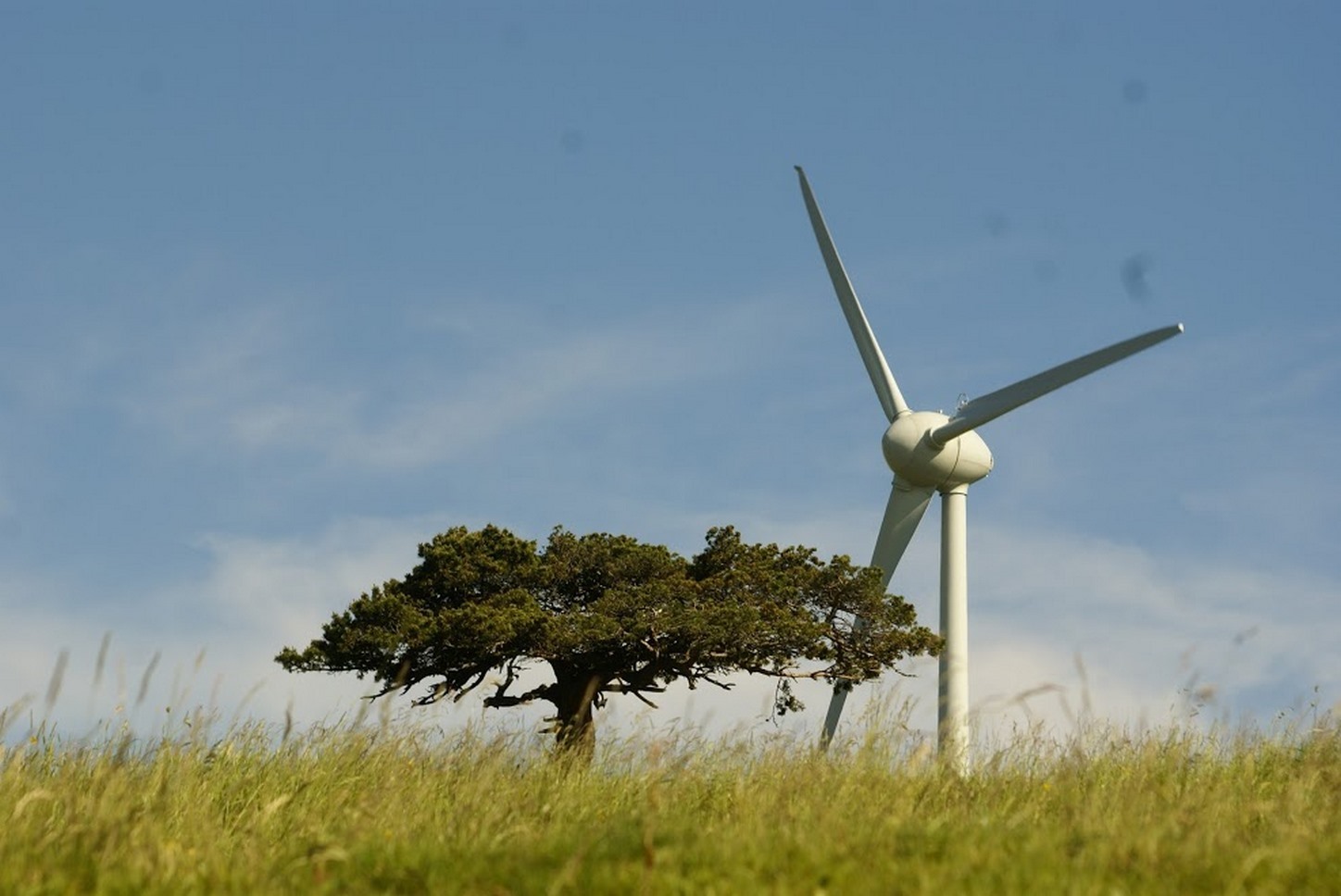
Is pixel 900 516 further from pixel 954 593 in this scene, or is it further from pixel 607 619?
pixel 607 619

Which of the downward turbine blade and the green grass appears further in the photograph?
the downward turbine blade

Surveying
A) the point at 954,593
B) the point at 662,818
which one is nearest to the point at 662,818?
the point at 662,818

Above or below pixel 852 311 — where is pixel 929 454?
below

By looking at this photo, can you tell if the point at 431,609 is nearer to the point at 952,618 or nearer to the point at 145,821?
the point at 952,618

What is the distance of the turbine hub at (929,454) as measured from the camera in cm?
3438

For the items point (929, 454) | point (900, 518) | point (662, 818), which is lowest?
point (662, 818)

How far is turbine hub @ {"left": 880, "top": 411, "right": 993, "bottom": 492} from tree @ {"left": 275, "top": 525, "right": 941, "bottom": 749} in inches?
158

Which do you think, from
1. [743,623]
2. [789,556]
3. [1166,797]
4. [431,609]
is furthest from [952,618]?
[1166,797]

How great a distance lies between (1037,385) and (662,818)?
76.7 ft

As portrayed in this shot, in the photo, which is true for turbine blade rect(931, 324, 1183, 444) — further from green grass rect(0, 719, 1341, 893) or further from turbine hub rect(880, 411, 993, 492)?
green grass rect(0, 719, 1341, 893)

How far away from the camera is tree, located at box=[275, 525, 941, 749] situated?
29.2 meters

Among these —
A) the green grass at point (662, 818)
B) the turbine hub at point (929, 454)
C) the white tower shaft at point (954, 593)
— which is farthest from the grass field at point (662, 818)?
the turbine hub at point (929, 454)

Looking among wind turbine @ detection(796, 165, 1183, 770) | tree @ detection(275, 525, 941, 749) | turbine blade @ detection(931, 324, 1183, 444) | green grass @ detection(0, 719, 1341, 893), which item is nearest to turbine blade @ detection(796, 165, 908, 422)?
wind turbine @ detection(796, 165, 1183, 770)

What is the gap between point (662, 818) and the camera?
8.83 m
